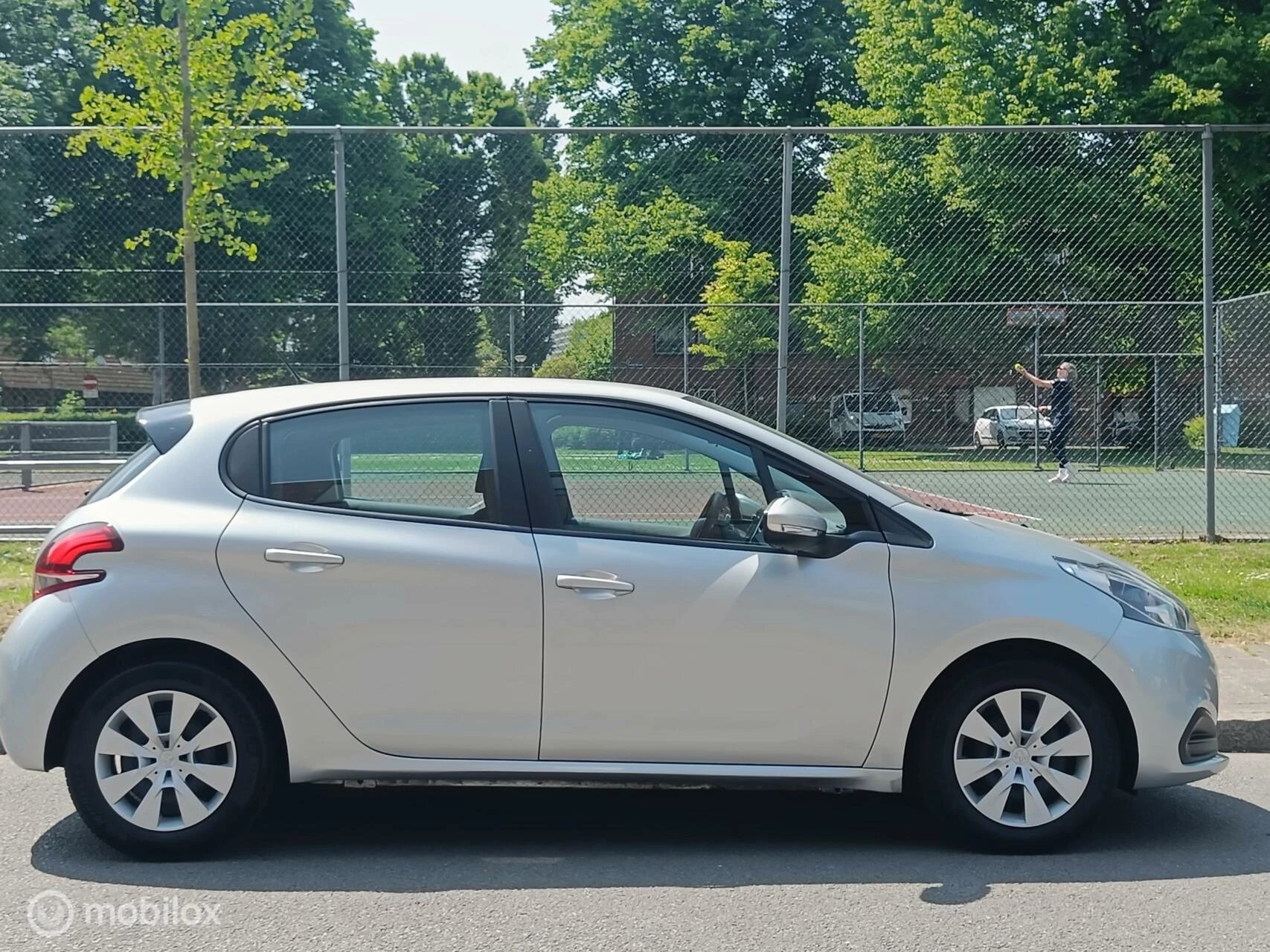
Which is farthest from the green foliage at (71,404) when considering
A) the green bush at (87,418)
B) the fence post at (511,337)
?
the fence post at (511,337)

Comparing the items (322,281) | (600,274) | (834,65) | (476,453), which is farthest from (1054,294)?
(834,65)

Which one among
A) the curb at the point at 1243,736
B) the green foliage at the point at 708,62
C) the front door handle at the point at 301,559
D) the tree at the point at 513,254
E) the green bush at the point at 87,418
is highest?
the green foliage at the point at 708,62

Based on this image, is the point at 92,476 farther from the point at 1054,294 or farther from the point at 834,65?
the point at 834,65

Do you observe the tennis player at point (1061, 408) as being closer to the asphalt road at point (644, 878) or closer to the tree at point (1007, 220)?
the tree at point (1007, 220)

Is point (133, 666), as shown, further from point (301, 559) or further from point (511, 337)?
point (511, 337)

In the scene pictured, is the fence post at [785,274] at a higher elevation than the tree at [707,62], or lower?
lower

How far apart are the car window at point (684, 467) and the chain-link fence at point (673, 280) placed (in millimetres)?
5008

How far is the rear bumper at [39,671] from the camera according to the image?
429cm

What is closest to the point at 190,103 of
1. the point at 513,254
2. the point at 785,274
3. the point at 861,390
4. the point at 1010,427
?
the point at 513,254

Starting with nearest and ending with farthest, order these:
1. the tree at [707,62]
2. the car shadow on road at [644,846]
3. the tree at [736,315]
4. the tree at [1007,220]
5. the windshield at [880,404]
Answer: the car shadow on road at [644,846] < the tree at [736,315] < the tree at [1007,220] < the windshield at [880,404] < the tree at [707,62]

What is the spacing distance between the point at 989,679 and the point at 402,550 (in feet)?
6.72

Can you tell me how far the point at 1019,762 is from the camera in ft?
14.6

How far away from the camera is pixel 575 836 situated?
473cm

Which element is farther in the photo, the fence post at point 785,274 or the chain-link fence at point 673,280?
the chain-link fence at point 673,280
